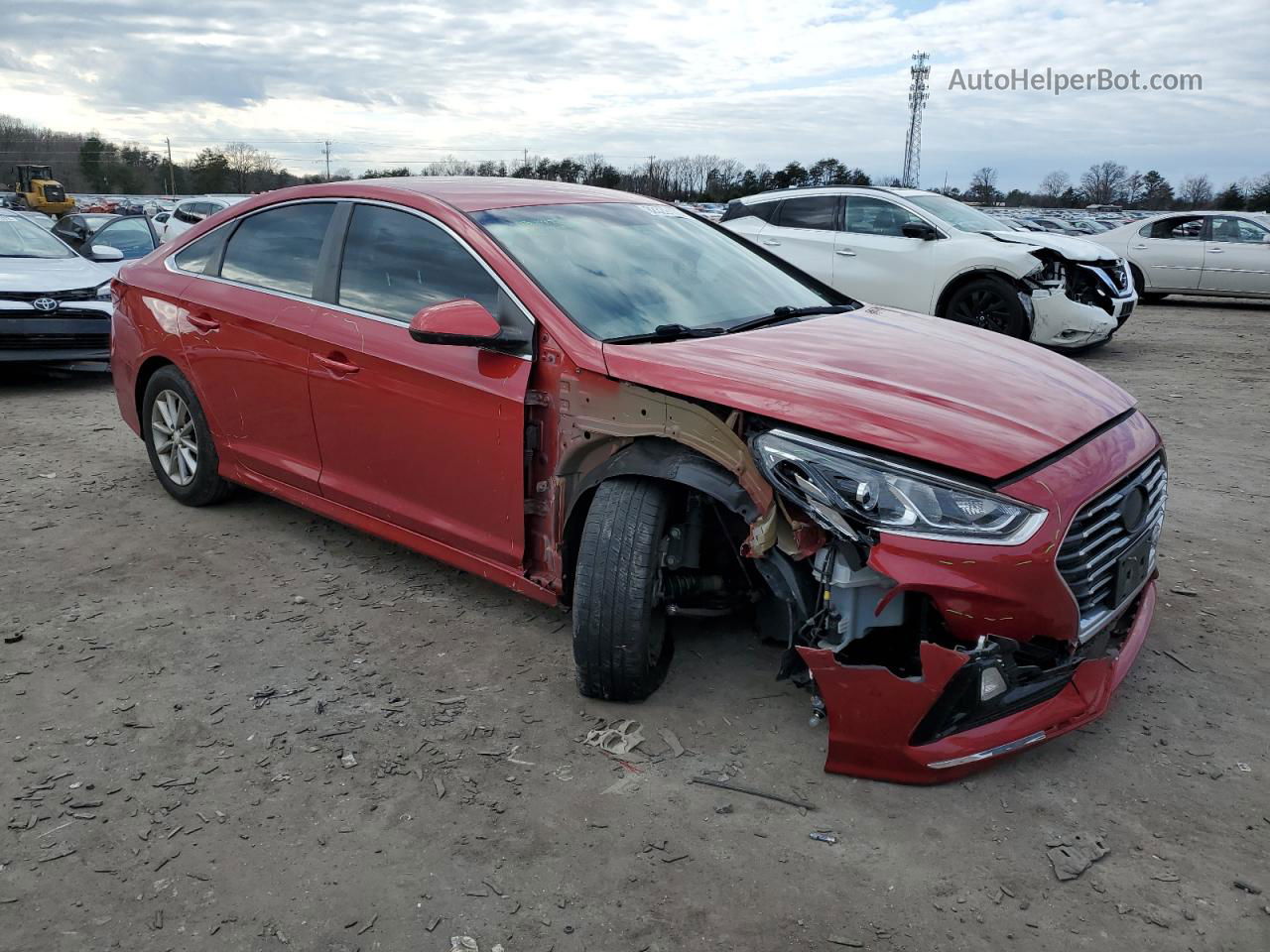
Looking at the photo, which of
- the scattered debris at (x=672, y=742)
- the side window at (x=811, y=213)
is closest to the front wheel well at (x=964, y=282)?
the side window at (x=811, y=213)

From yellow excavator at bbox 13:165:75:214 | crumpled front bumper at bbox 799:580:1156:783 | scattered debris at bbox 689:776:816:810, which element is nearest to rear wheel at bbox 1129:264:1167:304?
crumpled front bumper at bbox 799:580:1156:783

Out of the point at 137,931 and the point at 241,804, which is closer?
the point at 137,931

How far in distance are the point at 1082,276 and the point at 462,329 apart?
845 cm

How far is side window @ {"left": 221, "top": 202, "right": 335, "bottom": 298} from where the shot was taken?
4.27 metres

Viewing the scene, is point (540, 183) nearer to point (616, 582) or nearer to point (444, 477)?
point (444, 477)

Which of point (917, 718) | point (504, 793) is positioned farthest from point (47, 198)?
point (917, 718)

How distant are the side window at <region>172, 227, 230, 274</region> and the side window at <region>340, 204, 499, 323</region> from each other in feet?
3.45

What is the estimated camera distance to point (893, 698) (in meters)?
2.67

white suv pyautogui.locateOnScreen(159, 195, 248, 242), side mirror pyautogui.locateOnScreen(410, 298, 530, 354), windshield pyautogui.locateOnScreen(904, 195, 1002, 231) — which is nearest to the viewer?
side mirror pyautogui.locateOnScreen(410, 298, 530, 354)

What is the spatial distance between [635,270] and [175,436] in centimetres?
274

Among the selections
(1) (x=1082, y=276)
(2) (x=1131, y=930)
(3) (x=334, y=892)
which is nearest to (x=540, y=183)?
(3) (x=334, y=892)

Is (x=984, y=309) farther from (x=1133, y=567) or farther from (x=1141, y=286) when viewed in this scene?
(x=1141, y=286)

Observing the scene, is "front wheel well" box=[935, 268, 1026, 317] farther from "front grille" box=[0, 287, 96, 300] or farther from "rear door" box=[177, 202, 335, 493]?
"front grille" box=[0, 287, 96, 300]

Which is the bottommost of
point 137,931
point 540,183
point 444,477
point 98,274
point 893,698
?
point 137,931
